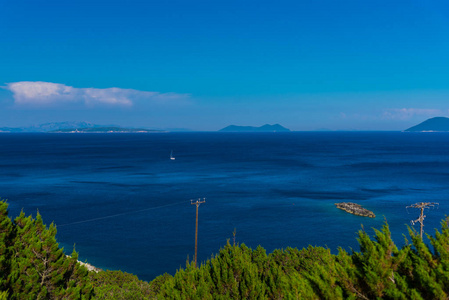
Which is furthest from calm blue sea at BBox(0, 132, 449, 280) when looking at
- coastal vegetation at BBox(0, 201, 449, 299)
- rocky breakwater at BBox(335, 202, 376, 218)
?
coastal vegetation at BBox(0, 201, 449, 299)

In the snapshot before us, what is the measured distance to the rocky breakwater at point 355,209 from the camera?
230 feet

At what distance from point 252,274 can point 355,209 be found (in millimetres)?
59587

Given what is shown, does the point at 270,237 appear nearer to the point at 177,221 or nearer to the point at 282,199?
the point at 177,221

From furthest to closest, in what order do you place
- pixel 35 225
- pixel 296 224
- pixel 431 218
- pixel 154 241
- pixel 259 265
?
pixel 431 218
pixel 296 224
pixel 154 241
pixel 259 265
pixel 35 225

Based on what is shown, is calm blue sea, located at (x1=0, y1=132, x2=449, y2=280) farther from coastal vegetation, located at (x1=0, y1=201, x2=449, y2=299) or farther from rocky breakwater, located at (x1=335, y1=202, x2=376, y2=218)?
coastal vegetation, located at (x1=0, y1=201, x2=449, y2=299)

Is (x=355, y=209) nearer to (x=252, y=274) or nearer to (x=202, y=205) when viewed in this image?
(x=202, y=205)

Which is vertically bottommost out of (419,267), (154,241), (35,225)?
(154,241)

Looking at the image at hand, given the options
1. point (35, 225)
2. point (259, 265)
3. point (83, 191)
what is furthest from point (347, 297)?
point (83, 191)

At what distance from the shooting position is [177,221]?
6650 centimetres

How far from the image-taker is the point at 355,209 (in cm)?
7238

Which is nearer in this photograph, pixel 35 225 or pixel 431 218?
pixel 35 225

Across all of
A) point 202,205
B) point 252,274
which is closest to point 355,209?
point 202,205

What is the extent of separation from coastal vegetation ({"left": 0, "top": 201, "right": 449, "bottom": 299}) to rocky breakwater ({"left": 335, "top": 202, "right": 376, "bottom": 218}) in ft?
154

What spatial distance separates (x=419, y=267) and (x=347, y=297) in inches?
107
